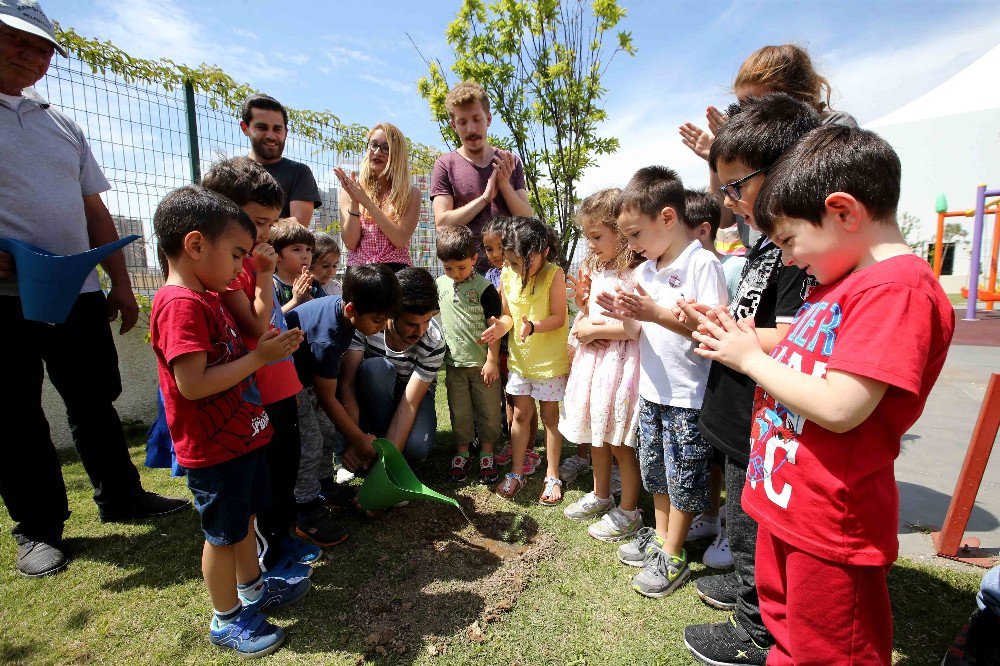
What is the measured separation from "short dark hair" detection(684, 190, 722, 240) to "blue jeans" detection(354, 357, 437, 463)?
185 cm

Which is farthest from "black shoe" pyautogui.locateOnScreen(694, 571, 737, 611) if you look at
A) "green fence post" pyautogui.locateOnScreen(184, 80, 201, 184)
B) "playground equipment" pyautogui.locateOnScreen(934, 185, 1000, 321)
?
"playground equipment" pyautogui.locateOnScreen(934, 185, 1000, 321)

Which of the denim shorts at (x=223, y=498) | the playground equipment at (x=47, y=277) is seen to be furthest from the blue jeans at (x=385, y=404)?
the playground equipment at (x=47, y=277)

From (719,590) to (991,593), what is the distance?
859mm

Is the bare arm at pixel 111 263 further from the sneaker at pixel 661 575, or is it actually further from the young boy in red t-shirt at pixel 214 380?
the sneaker at pixel 661 575

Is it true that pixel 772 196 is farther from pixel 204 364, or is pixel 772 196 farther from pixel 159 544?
pixel 159 544

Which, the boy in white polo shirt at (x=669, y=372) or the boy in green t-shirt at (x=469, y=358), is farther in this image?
the boy in green t-shirt at (x=469, y=358)

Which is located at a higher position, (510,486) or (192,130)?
(192,130)

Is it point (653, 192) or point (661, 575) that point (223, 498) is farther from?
point (653, 192)

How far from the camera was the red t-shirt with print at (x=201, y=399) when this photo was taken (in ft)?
5.43

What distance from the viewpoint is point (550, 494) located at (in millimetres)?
2973

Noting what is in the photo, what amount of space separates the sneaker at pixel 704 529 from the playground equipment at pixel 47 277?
3011 millimetres

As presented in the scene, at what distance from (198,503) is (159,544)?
3.90 feet

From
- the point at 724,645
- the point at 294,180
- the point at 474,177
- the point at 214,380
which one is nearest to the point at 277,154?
the point at 294,180

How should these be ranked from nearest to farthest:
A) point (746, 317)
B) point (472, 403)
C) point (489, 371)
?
1. point (746, 317)
2. point (489, 371)
3. point (472, 403)
